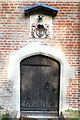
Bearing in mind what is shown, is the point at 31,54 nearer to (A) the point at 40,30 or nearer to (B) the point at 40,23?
(A) the point at 40,30

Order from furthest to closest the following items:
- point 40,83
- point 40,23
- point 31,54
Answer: point 40,83 → point 31,54 → point 40,23

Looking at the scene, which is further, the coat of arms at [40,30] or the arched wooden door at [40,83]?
the arched wooden door at [40,83]

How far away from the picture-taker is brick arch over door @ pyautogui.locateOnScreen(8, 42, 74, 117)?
340 cm

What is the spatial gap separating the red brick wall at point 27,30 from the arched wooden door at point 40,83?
56 cm

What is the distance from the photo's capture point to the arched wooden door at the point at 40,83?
11.9 feet

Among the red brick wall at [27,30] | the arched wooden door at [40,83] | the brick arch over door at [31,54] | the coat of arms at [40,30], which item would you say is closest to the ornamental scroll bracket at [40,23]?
the coat of arms at [40,30]

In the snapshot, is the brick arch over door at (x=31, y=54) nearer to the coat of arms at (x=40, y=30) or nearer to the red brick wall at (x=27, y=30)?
the red brick wall at (x=27, y=30)

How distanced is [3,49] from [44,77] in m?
1.65

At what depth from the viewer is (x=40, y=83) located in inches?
145

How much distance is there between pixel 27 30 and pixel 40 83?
72.0 inches

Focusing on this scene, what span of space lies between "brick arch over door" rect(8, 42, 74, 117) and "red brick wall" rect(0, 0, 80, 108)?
0.45 feet

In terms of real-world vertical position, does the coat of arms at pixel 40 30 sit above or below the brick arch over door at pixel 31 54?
above

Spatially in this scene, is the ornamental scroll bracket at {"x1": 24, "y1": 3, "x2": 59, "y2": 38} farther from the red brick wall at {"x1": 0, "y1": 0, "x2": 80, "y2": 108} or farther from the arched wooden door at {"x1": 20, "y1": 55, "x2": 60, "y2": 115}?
the arched wooden door at {"x1": 20, "y1": 55, "x2": 60, "y2": 115}

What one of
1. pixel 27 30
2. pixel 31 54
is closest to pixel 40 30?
pixel 27 30
